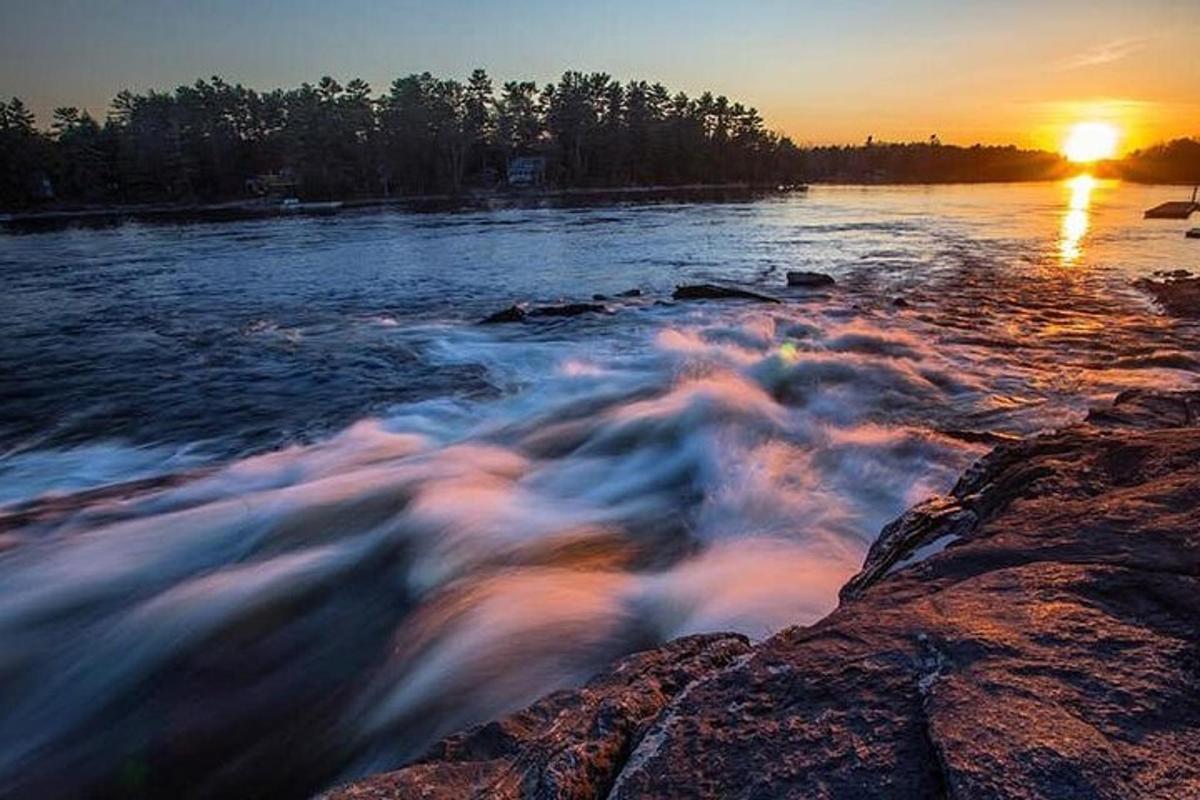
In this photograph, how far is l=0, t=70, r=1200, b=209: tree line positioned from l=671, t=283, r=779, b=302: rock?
257 feet

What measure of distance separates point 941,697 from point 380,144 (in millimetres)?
101467

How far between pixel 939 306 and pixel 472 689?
1248cm

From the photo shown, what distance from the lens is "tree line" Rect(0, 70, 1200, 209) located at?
275ft

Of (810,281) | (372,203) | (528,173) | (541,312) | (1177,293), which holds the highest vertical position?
(528,173)

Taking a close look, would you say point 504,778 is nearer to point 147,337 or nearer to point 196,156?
point 147,337

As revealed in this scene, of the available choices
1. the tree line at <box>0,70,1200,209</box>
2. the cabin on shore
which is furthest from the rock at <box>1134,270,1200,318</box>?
the tree line at <box>0,70,1200,209</box>

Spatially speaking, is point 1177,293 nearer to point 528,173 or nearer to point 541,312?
point 541,312

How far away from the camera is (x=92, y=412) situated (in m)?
8.36

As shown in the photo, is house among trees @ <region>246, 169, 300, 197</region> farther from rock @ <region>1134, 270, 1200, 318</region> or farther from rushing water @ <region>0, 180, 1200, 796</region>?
rock @ <region>1134, 270, 1200, 318</region>

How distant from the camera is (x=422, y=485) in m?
6.33

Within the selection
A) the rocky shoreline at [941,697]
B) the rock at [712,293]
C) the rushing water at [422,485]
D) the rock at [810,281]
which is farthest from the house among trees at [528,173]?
the rocky shoreline at [941,697]

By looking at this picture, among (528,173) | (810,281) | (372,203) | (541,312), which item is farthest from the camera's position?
(528,173)

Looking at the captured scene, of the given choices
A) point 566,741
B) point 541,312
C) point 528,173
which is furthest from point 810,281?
point 528,173

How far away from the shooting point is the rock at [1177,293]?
476 inches
